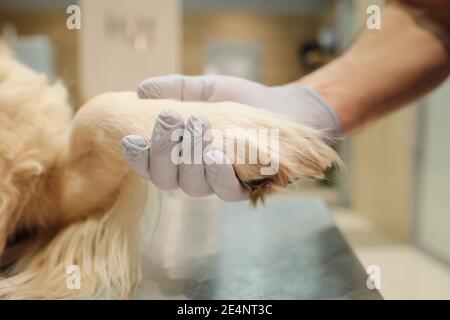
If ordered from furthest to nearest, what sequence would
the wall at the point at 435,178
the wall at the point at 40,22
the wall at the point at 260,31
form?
the wall at the point at 260,31 → the wall at the point at 40,22 → the wall at the point at 435,178

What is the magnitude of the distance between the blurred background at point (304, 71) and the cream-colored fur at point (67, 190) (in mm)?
98

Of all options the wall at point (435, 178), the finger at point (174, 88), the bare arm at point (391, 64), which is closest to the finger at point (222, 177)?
the finger at point (174, 88)

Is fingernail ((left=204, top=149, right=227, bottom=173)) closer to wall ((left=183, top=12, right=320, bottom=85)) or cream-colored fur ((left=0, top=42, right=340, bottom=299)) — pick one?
cream-colored fur ((left=0, top=42, right=340, bottom=299))

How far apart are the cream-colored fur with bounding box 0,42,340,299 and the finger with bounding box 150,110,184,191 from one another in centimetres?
6

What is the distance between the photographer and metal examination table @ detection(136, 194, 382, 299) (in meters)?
0.52

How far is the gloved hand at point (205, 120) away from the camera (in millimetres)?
398

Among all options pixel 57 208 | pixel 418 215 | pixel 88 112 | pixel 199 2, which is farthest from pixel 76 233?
pixel 199 2

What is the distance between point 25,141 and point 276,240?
1.36 ft

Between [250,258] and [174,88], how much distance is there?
0.91 ft

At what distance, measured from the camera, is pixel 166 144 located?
15.7 inches

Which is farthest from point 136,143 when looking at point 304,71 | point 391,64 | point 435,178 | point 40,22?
point 40,22

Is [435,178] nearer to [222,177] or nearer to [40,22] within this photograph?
[222,177]

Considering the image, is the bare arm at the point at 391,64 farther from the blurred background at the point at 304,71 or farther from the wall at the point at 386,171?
the wall at the point at 386,171

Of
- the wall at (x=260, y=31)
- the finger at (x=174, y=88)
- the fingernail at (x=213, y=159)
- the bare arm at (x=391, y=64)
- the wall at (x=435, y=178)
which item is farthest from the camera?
the wall at (x=260, y=31)
